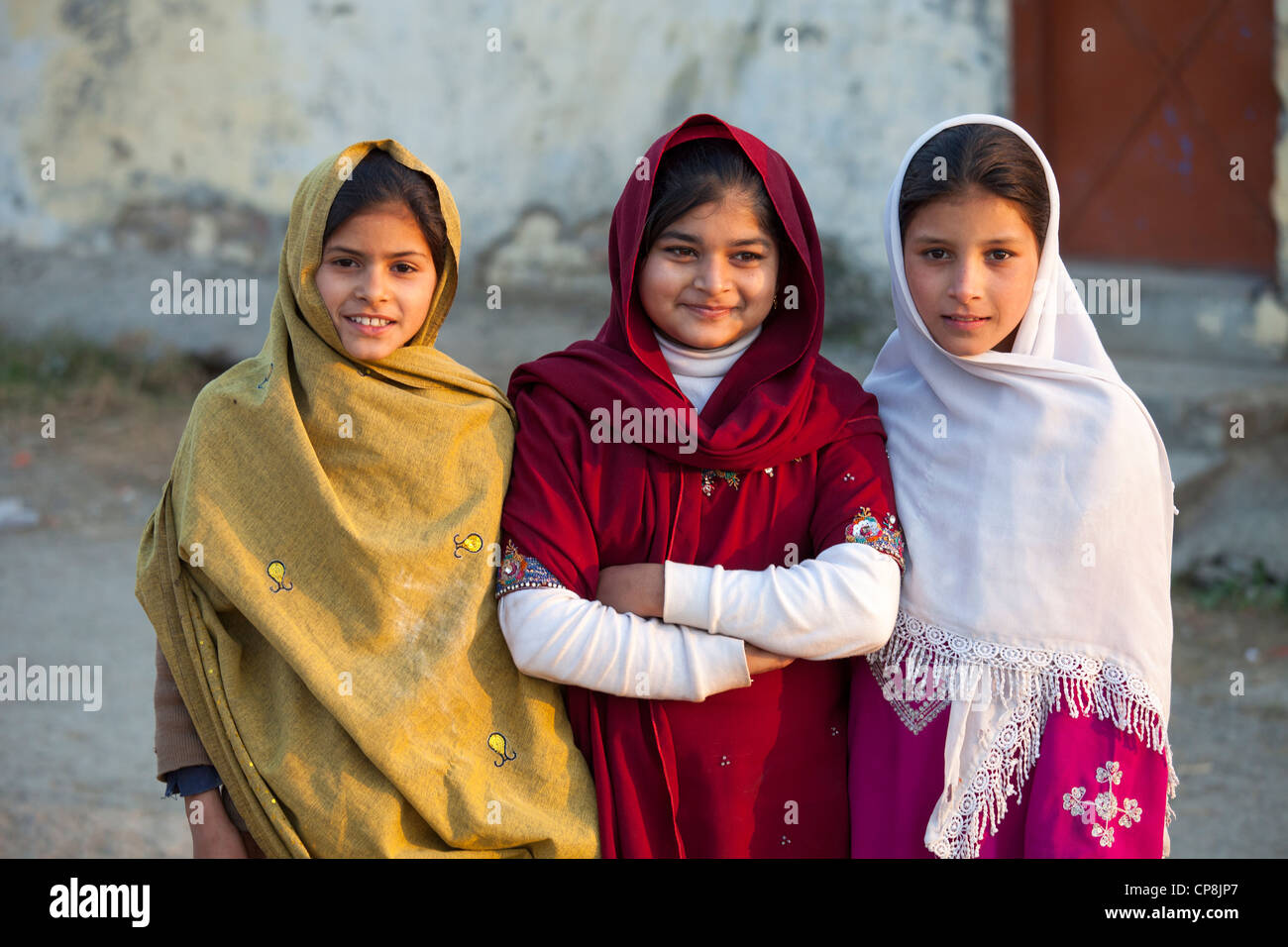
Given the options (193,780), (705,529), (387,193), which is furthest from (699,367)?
(193,780)

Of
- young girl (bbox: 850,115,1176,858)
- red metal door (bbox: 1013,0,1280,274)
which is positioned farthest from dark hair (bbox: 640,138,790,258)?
red metal door (bbox: 1013,0,1280,274)

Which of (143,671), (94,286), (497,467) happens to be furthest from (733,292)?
(94,286)

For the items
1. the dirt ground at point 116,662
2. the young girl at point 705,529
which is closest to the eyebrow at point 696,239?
the young girl at point 705,529

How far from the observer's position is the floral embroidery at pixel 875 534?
6.97 feet

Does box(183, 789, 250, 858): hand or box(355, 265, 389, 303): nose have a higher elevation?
box(355, 265, 389, 303): nose

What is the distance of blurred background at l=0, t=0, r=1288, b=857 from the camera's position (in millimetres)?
5426

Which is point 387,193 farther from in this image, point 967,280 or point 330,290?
point 967,280

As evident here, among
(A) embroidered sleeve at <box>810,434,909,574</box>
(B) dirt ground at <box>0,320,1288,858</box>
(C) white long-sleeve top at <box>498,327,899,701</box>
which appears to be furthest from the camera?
(B) dirt ground at <box>0,320,1288,858</box>

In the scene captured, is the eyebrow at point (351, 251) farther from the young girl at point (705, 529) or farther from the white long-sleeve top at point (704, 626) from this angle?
the white long-sleeve top at point (704, 626)

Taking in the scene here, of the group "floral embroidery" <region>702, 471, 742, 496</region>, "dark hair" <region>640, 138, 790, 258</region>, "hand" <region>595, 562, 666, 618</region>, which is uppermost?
"dark hair" <region>640, 138, 790, 258</region>

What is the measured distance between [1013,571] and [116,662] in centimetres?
377

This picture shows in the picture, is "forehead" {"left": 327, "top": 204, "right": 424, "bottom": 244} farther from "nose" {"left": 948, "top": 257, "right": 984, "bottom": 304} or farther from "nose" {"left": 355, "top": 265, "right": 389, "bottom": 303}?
"nose" {"left": 948, "top": 257, "right": 984, "bottom": 304}

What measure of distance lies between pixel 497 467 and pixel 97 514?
4604 millimetres

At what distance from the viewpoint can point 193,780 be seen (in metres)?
2.17
